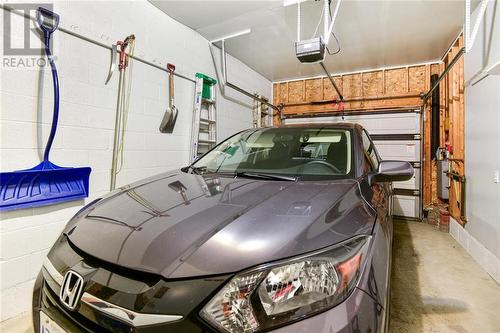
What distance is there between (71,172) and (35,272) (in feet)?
2.69

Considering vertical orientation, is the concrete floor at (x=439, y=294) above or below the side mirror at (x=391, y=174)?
below

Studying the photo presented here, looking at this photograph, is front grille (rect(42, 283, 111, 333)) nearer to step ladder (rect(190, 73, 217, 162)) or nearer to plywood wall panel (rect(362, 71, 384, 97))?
step ladder (rect(190, 73, 217, 162))

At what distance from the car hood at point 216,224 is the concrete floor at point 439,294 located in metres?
1.34

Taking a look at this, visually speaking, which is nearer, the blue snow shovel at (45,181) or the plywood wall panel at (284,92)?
the blue snow shovel at (45,181)

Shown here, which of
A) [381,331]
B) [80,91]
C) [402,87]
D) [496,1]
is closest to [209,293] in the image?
[381,331]

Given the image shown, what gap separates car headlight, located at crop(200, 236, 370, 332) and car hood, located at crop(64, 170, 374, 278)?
37 millimetres

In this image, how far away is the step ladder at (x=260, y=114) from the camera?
563cm

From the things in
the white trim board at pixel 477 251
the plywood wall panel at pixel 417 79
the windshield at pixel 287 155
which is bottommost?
the white trim board at pixel 477 251

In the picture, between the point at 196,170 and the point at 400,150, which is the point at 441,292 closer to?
the point at 196,170

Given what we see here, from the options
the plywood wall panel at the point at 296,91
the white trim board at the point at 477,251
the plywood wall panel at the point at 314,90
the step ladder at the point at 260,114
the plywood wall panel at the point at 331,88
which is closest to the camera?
the white trim board at the point at 477,251

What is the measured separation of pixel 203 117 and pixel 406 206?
14.0 ft

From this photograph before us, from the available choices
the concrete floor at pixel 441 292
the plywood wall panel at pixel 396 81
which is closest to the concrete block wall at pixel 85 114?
the concrete floor at pixel 441 292

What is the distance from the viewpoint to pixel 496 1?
8.32ft

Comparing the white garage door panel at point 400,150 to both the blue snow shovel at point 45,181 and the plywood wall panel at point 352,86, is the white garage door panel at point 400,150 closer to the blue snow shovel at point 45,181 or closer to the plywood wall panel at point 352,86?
the plywood wall panel at point 352,86
